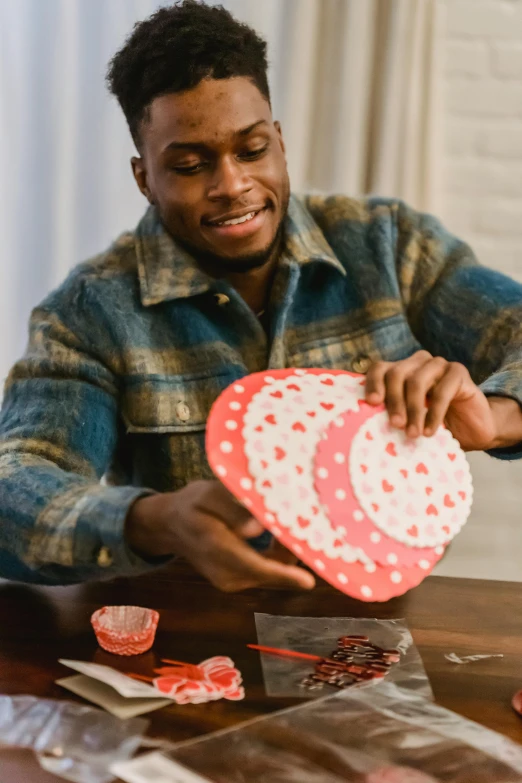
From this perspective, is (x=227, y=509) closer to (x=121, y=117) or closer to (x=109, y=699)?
(x=109, y=699)

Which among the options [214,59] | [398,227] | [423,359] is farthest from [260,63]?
[423,359]

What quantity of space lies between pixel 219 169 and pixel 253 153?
0.06m

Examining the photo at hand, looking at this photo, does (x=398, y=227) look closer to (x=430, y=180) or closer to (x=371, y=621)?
(x=430, y=180)

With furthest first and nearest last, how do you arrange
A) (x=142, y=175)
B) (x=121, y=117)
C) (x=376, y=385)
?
1. (x=121, y=117)
2. (x=142, y=175)
3. (x=376, y=385)

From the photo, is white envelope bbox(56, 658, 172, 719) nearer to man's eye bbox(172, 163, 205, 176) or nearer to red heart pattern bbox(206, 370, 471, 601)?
red heart pattern bbox(206, 370, 471, 601)

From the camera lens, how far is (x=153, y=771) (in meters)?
0.66

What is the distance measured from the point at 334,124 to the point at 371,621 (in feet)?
4.08

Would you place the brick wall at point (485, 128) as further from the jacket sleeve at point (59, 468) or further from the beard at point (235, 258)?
the jacket sleeve at point (59, 468)

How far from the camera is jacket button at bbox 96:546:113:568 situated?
35.9 inches

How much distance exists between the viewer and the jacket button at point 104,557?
35.9 inches

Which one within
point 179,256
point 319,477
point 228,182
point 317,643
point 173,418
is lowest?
point 317,643

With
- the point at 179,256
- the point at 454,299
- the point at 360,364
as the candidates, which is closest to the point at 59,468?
the point at 179,256

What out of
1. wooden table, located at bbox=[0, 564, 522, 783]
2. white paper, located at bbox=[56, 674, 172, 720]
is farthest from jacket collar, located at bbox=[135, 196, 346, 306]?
white paper, located at bbox=[56, 674, 172, 720]

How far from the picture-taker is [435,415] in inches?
34.8
